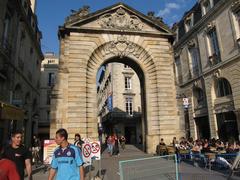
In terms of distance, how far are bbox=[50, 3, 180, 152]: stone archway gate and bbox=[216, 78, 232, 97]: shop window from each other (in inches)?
215

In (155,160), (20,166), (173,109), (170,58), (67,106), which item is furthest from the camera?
(170,58)

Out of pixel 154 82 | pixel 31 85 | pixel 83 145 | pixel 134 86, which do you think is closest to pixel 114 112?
pixel 134 86

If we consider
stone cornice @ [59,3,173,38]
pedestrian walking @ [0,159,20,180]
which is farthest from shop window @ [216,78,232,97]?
pedestrian walking @ [0,159,20,180]

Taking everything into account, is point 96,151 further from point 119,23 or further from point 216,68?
point 216,68

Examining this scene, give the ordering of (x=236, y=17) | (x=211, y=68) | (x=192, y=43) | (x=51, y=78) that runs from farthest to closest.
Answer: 1. (x=51, y=78)
2. (x=192, y=43)
3. (x=211, y=68)
4. (x=236, y=17)

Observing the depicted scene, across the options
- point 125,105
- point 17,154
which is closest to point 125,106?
point 125,105

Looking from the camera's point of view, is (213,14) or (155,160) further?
(213,14)

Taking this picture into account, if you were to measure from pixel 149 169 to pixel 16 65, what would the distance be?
13.7 m

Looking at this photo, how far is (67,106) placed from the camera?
13.9 metres

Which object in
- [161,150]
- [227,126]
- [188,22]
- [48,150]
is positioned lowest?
[161,150]

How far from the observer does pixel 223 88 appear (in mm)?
19047

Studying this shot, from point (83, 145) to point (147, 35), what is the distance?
10.8 metres

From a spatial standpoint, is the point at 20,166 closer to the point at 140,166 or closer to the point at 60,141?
the point at 60,141

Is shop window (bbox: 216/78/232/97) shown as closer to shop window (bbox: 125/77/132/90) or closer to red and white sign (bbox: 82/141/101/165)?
red and white sign (bbox: 82/141/101/165)
